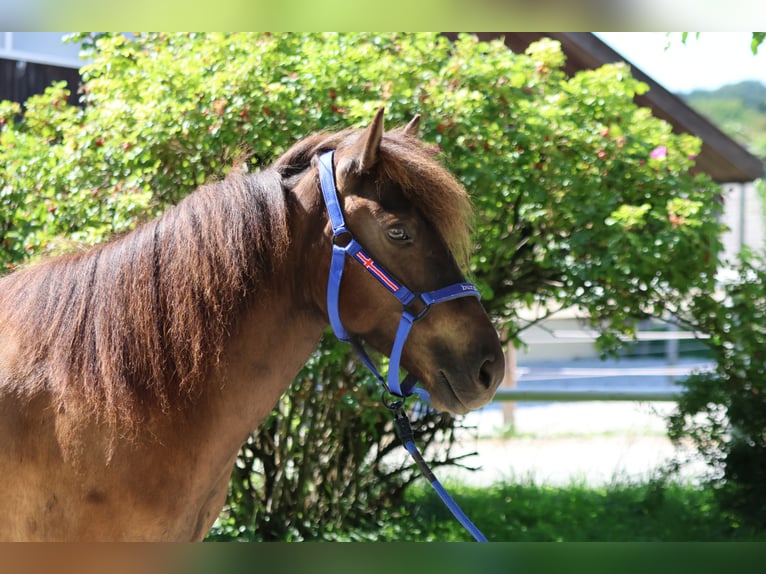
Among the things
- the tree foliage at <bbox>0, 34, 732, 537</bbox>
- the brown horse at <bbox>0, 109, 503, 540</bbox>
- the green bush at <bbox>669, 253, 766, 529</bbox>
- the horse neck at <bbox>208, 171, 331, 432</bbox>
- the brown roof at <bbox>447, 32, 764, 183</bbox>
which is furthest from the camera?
the brown roof at <bbox>447, 32, 764, 183</bbox>

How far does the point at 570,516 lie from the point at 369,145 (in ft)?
13.9

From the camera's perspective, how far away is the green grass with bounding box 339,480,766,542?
5.31 metres

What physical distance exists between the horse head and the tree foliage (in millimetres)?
1823

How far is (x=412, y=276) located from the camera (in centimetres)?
215

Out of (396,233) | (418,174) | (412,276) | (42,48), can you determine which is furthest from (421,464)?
(42,48)

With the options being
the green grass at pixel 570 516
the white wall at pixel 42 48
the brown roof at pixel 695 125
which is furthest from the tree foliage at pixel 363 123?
the white wall at pixel 42 48

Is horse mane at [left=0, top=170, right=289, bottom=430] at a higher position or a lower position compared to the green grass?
higher

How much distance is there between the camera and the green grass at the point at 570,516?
5.31 m

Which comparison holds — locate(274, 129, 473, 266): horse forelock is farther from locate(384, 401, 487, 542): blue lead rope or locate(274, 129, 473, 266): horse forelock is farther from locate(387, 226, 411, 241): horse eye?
locate(384, 401, 487, 542): blue lead rope

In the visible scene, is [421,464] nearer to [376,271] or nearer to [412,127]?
[376,271]

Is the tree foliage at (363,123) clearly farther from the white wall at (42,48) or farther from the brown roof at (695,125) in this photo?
the white wall at (42,48)

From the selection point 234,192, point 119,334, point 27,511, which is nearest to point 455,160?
point 234,192

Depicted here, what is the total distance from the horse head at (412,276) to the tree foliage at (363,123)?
1.82 metres

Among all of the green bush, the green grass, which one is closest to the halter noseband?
the green grass
